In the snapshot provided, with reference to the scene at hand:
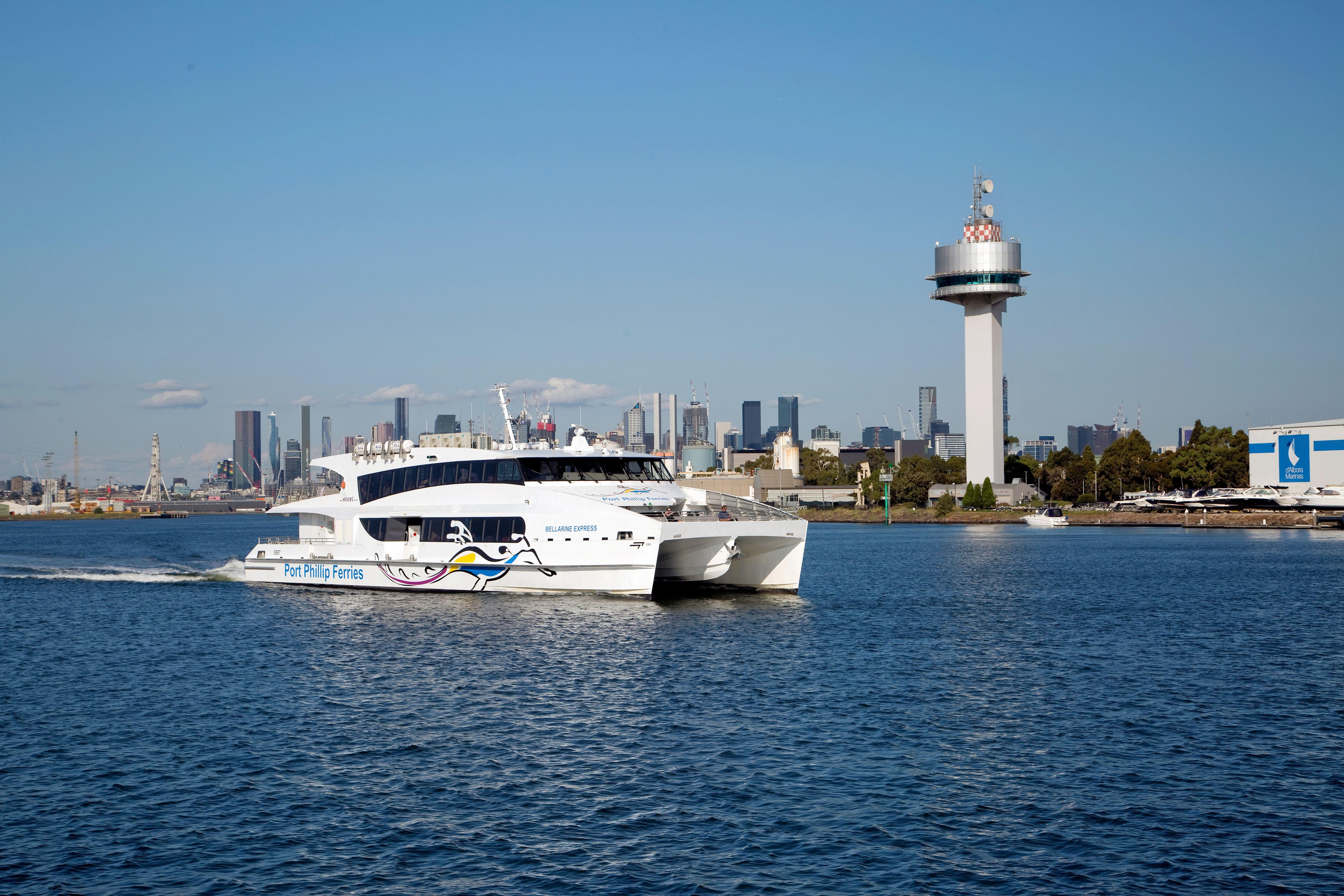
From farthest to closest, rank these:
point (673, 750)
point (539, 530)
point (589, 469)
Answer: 1. point (589, 469)
2. point (539, 530)
3. point (673, 750)

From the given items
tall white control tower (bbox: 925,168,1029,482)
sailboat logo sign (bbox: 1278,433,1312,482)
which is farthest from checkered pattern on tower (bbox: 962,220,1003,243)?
sailboat logo sign (bbox: 1278,433,1312,482)

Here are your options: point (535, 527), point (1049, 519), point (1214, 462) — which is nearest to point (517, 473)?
point (535, 527)

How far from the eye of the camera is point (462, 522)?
4444cm

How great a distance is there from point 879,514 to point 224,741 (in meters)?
164

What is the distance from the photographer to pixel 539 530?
4200cm

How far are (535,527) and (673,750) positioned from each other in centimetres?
2110

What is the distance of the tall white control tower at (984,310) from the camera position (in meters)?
164

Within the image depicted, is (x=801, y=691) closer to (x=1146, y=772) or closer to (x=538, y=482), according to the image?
(x=1146, y=772)

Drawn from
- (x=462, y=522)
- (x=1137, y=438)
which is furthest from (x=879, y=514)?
(x=462, y=522)

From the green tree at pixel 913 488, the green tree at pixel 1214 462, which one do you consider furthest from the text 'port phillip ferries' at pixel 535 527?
the green tree at pixel 913 488

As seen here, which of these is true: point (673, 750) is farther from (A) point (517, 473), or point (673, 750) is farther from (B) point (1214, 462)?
(B) point (1214, 462)

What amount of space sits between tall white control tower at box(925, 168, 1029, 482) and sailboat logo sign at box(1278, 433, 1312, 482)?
127 ft

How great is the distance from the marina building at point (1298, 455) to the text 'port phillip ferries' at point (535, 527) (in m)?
110

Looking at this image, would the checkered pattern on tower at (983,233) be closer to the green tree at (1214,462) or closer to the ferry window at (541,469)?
the green tree at (1214,462)
